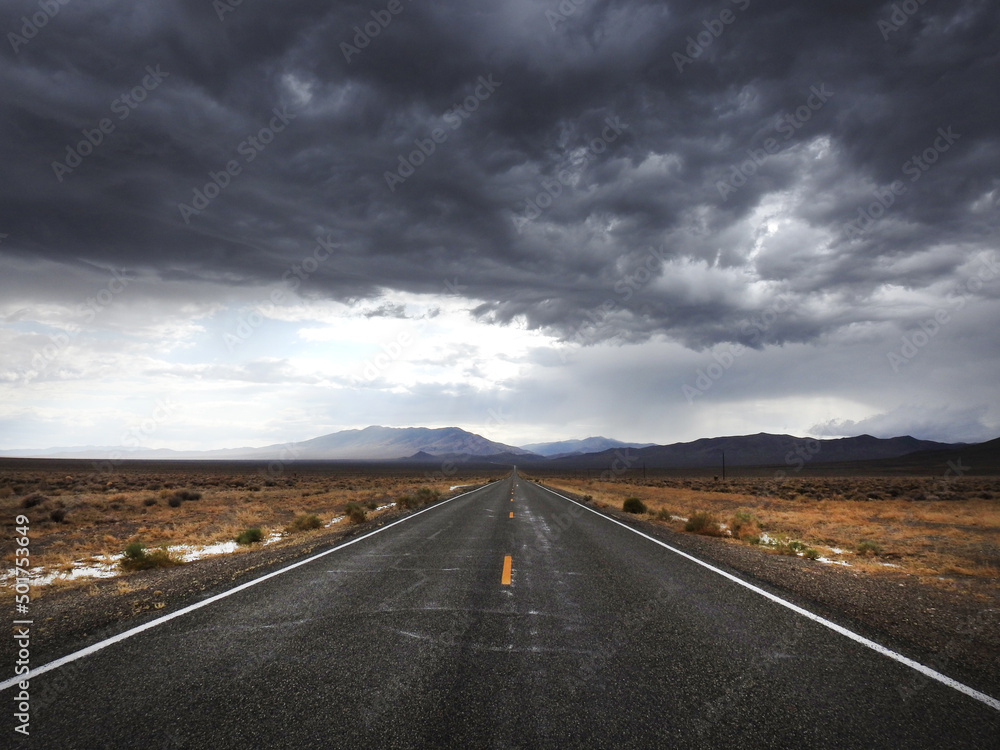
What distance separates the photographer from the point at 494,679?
13.5 feet

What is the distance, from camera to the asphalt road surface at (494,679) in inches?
129

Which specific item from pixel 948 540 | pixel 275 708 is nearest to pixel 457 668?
pixel 275 708

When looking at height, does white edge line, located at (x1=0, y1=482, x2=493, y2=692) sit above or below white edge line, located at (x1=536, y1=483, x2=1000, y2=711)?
above

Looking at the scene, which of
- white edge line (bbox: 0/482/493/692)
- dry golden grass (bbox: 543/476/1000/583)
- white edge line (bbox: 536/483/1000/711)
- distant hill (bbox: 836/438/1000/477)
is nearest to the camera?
white edge line (bbox: 536/483/1000/711)

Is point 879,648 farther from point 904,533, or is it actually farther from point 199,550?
point 904,533

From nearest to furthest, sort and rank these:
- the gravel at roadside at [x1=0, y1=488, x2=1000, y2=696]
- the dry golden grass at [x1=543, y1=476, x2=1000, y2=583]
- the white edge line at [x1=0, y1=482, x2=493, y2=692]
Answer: the white edge line at [x1=0, y1=482, x2=493, y2=692] < the gravel at roadside at [x1=0, y1=488, x2=1000, y2=696] < the dry golden grass at [x1=543, y1=476, x2=1000, y2=583]

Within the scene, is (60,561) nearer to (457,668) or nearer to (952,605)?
(457,668)

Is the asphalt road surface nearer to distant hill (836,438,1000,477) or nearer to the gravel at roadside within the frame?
the gravel at roadside

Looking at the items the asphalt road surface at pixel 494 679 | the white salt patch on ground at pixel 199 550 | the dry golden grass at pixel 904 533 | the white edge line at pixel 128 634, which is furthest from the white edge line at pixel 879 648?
the white salt patch on ground at pixel 199 550

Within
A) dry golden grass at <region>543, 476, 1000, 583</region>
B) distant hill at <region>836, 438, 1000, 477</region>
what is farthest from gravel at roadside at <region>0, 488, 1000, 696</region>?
distant hill at <region>836, 438, 1000, 477</region>

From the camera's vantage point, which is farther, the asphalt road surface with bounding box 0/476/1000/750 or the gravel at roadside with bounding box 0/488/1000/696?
the gravel at roadside with bounding box 0/488/1000/696

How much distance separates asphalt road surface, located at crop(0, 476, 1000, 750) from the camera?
10.8ft

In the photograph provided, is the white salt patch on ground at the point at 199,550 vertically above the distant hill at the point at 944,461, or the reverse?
the white salt patch on ground at the point at 199,550

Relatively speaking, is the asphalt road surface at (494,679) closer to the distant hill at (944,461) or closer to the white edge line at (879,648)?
the white edge line at (879,648)
